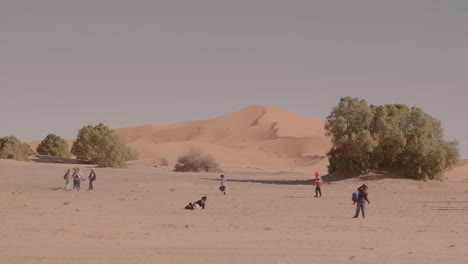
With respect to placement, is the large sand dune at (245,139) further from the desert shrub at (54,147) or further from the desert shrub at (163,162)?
the desert shrub at (54,147)

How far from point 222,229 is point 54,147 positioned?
7857 cm

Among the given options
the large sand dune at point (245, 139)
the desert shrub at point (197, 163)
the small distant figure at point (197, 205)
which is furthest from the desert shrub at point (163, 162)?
the small distant figure at point (197, 205)

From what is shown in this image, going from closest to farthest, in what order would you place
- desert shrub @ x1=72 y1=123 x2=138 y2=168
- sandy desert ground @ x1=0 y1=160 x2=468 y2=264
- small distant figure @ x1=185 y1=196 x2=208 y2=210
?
sandy desert ground @ x1=0 y1=160 x2=468 y2=264 → small distant figure @ x1=185 y1=196 x2=208 y2=210 → desert shrub @ x1=72 y1=123 x2=138 y2=168

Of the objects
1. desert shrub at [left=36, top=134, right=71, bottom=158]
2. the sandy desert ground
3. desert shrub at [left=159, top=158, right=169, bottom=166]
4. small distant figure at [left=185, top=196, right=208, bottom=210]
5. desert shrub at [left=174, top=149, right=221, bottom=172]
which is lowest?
the sandy desert ground

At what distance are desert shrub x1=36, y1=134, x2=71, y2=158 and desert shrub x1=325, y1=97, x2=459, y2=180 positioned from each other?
55.9 metres

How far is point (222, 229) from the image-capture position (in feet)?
52.6

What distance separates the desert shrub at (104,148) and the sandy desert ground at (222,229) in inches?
1246

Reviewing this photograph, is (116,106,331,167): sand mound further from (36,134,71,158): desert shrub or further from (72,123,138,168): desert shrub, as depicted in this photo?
(72,123,138,168): desert shrub

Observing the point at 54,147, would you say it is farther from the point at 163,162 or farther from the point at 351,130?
the point at 351,130

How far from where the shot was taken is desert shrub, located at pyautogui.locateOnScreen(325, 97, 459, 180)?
4216 cm

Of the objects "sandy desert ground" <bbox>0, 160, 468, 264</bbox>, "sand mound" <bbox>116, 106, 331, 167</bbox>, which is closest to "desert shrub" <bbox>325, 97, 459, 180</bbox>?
"sandy desert ground" <bbox>0, 160, 468, 264</bbox>

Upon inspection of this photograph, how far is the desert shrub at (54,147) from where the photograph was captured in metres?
89.3

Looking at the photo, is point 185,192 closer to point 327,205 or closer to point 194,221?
point 327,205

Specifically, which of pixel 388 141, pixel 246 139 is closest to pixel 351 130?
pixel 388 141
